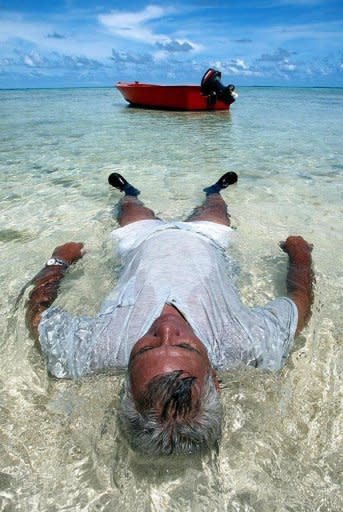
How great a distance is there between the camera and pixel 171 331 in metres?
1.90

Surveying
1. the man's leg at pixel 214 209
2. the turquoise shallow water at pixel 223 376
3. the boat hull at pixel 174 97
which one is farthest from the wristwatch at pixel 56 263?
the boat hull at pixel 174 97

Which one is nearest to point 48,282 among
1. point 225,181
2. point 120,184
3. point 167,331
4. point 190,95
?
point 167,331

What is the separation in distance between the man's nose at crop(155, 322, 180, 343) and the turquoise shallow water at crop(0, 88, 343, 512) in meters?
0.53

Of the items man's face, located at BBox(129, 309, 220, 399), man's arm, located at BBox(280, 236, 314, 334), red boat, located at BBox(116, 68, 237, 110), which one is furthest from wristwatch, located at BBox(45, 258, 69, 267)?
red boat, located at BBox(116, 68, 237, 110)

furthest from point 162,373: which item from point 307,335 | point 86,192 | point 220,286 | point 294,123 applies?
point 294,123

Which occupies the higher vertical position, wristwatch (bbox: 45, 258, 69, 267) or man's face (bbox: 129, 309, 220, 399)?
man's face (bbox: 129, 309, 220, 399)

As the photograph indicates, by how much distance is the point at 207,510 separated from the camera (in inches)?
67.1

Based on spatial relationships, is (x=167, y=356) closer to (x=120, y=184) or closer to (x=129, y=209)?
(x=129, y=209)

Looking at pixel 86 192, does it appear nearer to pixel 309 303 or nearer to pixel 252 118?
pixel 309 303

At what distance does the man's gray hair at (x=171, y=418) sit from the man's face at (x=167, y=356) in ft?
0.13

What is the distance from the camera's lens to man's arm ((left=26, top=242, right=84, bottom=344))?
2716 millimetres

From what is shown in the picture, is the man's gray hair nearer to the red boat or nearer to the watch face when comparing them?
the watch face

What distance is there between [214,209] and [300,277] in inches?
58.0

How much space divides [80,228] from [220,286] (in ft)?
8.28
